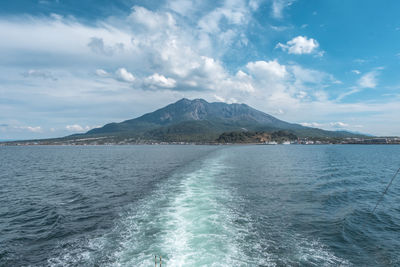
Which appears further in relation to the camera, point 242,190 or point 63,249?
point 242,190

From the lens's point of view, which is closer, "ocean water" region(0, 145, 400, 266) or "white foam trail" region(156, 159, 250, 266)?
"white foam trail" region(156, 159, 250, 266)

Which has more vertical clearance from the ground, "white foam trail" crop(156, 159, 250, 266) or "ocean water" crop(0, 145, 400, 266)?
"white foam trail" crop(156, 159, 250, 266)

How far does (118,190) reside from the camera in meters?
22.8

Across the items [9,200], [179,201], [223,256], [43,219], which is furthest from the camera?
[9,200]

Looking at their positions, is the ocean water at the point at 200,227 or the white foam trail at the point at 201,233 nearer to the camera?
the white foam trail at the point at 201,233

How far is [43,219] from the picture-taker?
14727 millimetres

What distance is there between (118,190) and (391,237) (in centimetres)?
2249

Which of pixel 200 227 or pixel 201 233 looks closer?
pixel 201 233

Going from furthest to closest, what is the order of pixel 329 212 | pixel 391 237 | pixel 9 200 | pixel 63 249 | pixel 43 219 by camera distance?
pixel 9 200 < pixel 329 212 < pixel 43 219 < pixel 391 237 < pixel 63 249

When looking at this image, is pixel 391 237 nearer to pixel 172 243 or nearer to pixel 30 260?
pixel 172 243

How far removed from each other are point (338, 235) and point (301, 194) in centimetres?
902

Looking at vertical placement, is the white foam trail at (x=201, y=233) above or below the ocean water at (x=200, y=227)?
above

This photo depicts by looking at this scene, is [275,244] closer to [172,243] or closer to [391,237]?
[172,243]

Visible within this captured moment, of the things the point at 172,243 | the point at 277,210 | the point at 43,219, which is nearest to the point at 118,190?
the point at 43,219
